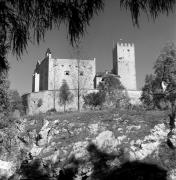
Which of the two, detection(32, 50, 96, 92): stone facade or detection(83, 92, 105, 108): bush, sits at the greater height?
detection(32, 50, 96, 92): stone facade

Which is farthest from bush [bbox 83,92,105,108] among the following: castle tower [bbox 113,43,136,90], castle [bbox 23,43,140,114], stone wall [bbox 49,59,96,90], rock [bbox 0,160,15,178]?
rock [bbox 0,160,15,178]

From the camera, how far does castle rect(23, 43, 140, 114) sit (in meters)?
44.8

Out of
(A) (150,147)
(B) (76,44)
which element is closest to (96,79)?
(A) (150,147)

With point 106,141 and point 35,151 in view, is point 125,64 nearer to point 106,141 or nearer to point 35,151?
point 35,151

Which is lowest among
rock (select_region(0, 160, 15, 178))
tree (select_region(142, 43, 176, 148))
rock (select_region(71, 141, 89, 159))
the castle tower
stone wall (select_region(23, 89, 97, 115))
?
rock (select_region(0, 160, 15, 178))

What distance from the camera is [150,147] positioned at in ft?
48.2

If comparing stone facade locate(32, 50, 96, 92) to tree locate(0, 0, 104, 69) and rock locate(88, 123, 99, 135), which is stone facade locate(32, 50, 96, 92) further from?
tree locate(0, 0, 104, 69)

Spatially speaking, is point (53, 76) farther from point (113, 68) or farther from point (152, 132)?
point (152, 132)

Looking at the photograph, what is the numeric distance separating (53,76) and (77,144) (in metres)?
36.4

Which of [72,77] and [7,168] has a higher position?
[72,77]

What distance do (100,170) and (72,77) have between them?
37847mm

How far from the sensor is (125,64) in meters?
54.4

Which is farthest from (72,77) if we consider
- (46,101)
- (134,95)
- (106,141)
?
(106,141)

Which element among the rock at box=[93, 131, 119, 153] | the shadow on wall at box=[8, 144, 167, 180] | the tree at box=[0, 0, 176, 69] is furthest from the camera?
the rock at box=[93, 131, 119, 153]
